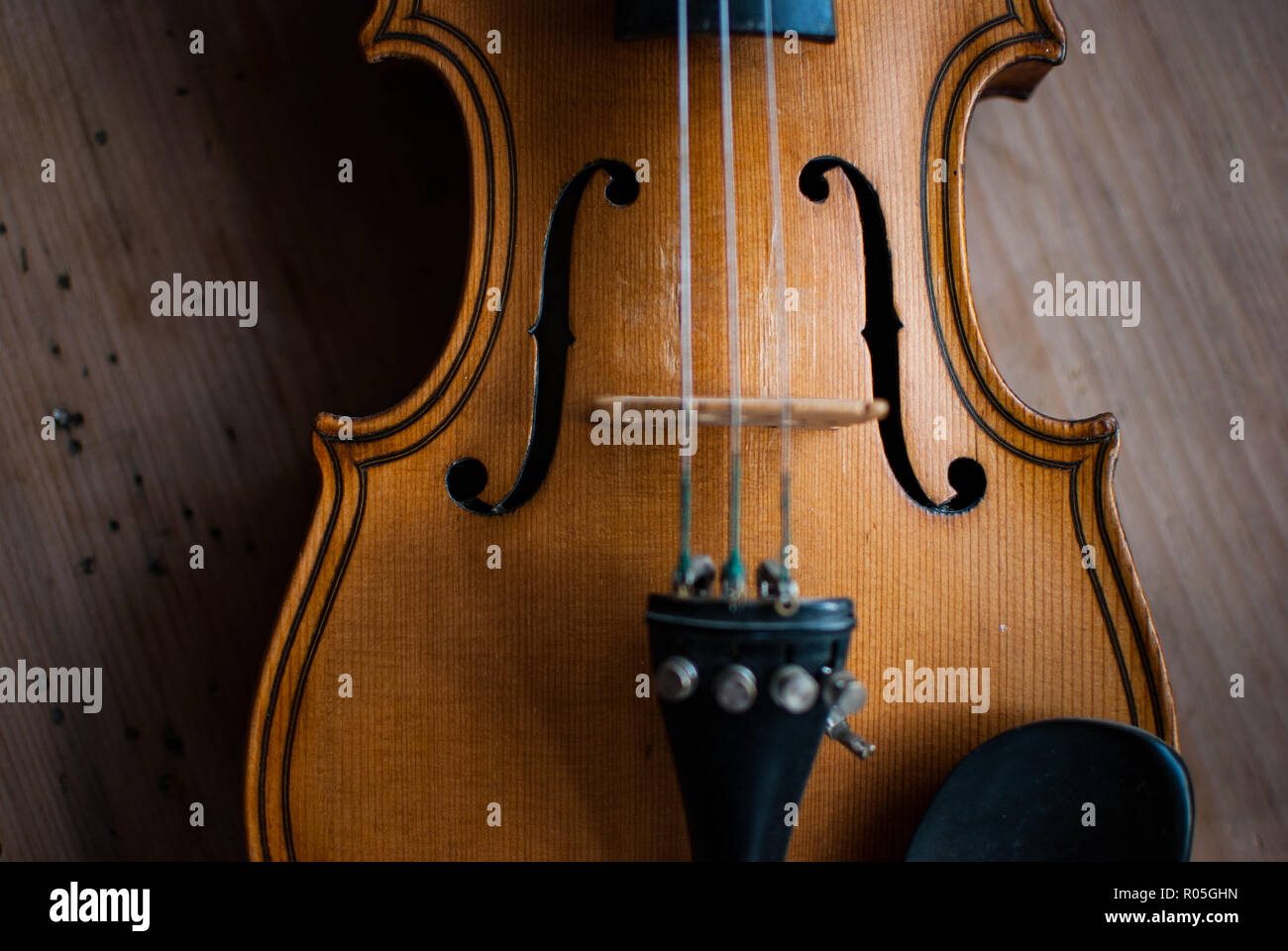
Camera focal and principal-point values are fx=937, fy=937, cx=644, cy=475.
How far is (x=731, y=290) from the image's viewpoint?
2.80ft

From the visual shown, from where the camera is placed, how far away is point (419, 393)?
0.85 m

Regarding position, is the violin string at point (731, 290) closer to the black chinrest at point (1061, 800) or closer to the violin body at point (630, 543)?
the violin body at point (630, 543)

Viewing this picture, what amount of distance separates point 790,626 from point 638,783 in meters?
0.24

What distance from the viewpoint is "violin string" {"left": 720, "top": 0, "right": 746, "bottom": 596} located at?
0.79m

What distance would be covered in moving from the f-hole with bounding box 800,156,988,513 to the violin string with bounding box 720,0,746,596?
0.08m

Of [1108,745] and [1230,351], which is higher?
[1230,351]

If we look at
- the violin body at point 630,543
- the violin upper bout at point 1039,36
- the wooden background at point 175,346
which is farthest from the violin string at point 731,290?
the wooden background at point 175,346

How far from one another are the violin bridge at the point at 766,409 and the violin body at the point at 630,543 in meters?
0.03

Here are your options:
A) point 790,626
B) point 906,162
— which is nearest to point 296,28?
point 906,162

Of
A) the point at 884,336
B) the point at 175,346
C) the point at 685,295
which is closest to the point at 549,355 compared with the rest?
the point at 685,295

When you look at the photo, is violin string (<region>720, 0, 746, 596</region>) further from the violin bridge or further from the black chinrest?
the black chinrest

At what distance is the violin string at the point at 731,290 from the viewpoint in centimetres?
79

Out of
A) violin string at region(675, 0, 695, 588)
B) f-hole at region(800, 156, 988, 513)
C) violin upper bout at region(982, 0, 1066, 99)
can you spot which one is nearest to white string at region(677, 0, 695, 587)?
violin string at region(675, 0, 695, 588)
